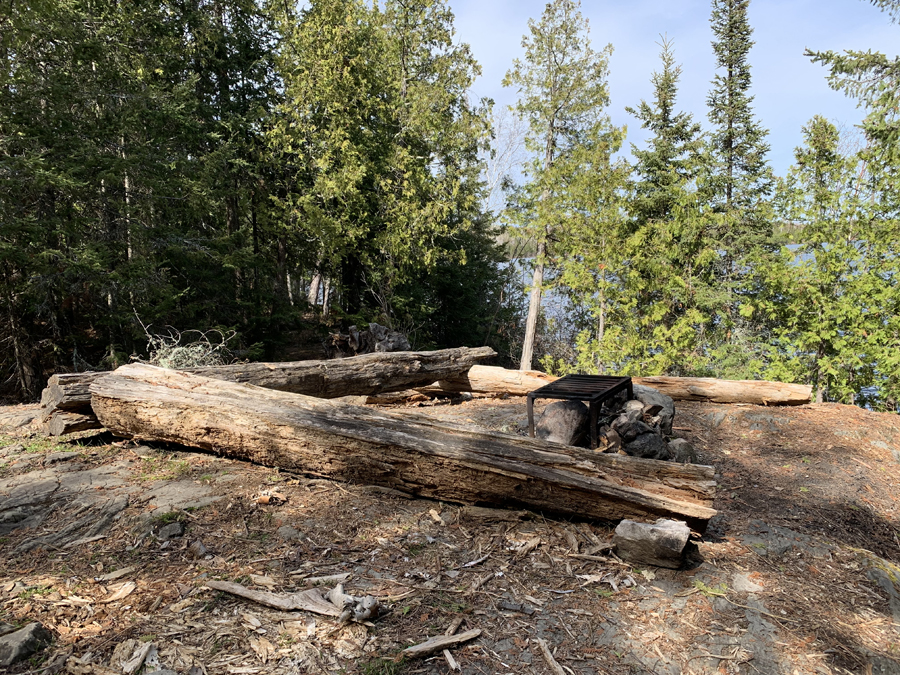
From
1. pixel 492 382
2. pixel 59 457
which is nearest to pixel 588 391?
pixel 492 382

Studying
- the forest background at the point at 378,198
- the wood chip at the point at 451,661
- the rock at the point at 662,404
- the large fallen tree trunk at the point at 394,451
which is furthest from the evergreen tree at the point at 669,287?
the wood chip at the point at 451,661

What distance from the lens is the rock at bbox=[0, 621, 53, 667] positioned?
6.39 ft

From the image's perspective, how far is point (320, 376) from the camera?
6262 millimetres

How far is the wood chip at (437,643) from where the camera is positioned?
2.13m

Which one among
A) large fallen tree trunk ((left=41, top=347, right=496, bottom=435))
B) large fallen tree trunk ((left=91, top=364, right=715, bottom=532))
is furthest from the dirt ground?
large fallen tree trunk ((left=41, top=347, right=496, bottom=435))

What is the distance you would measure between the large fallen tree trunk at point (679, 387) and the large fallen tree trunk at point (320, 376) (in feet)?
1.12

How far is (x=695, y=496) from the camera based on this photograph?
3.28m

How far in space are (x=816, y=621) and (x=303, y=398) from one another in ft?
12.5

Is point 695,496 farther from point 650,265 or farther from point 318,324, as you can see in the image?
point 318,324

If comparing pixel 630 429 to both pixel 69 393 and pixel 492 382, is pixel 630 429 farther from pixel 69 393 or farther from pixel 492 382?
pixel 69 393

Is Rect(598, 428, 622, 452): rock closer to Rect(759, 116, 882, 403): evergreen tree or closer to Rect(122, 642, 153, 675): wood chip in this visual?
Rect(122, 642, 153, 675): wood chip

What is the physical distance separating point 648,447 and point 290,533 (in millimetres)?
3401

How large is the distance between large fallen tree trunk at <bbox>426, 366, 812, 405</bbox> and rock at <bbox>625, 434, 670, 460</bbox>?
273 cm

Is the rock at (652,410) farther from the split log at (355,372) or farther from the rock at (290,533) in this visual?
the rock at (290,533)
